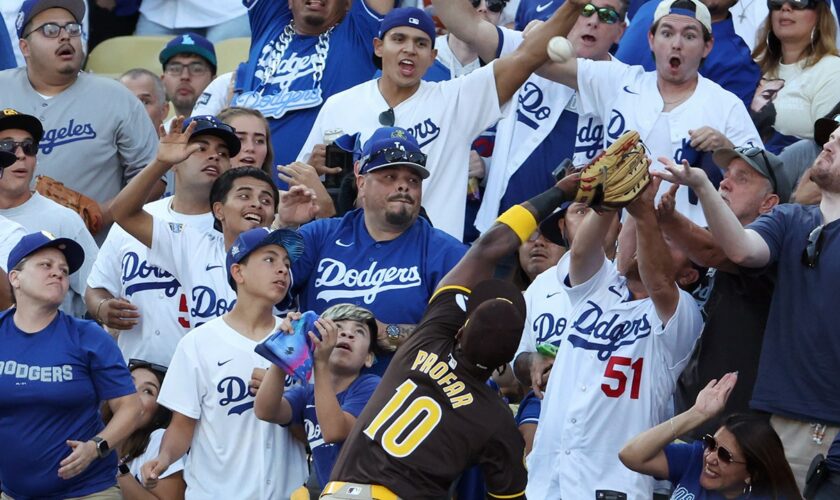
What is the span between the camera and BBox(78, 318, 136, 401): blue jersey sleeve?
7.29 m

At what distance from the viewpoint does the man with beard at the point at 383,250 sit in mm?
7379

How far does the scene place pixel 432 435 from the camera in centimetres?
595

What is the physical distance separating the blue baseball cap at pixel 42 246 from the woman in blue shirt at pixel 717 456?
2.84 metres

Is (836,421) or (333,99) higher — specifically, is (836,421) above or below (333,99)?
below

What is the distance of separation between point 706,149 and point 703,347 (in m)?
1.35

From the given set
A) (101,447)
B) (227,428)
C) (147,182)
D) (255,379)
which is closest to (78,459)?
(101,447)

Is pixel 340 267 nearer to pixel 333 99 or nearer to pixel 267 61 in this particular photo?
pixel 333 99

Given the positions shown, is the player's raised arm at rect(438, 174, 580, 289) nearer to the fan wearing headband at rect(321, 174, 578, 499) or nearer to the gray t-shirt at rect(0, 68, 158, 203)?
the fan wearing headband at rect(321, 174, 578, 499)

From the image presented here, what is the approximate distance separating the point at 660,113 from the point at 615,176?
7.70ft

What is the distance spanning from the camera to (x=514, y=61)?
8.36 metres

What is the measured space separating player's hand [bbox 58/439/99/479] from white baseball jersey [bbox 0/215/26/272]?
1.42m

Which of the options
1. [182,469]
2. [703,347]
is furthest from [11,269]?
[703,347]

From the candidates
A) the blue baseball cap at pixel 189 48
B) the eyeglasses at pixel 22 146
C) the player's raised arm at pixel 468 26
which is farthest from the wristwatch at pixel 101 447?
the blue baseball cap at pixel 189 48

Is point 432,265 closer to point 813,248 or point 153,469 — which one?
point 153,469
